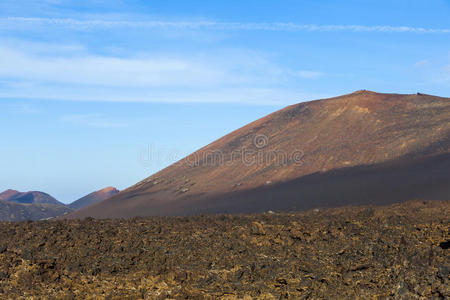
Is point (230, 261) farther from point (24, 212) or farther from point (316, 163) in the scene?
point (24, 212)

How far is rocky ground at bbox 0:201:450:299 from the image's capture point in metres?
9.90

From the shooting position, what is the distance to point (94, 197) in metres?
130

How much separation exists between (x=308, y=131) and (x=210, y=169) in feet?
40.5

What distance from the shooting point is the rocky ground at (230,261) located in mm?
9898

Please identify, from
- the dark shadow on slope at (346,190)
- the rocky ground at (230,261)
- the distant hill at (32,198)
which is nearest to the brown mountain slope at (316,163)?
the dark shadow on slope at (346,190)

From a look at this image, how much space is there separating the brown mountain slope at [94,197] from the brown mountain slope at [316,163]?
60.8m

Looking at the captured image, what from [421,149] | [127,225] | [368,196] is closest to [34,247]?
[127,225]

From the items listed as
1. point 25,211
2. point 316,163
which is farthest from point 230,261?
point 25,211

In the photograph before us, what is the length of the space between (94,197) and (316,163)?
292 ft

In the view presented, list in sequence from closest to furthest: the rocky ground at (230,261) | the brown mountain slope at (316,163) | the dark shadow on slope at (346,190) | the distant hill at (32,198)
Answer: the rocky ground at (230,261)
the dark shadow on slope at (346,190)
the brown mountain slope at (316,163)
the distant hill at (32,198)

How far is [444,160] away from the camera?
140 feet

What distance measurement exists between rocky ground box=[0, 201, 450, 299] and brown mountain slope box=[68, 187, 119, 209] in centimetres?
11093

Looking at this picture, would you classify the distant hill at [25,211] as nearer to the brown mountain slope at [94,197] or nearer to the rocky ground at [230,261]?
the brown mountain slope at [94,197]

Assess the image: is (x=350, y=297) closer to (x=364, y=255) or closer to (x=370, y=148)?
(x=364, y=255)
